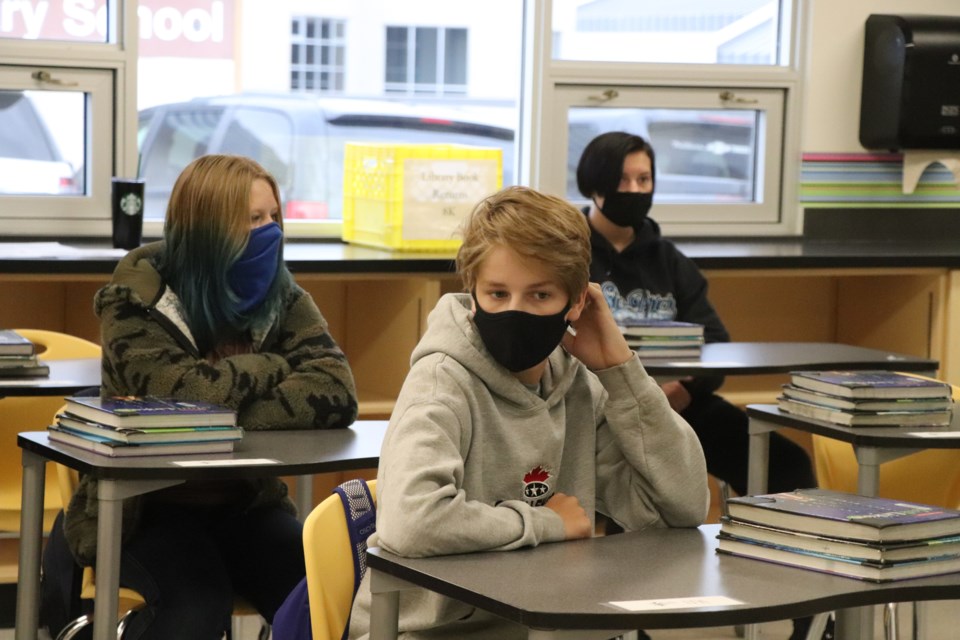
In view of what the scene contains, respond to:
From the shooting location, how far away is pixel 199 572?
2.51 meters

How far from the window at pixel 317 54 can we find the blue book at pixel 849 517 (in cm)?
305

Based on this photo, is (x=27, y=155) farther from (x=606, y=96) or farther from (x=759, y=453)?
(x=759, y=453)

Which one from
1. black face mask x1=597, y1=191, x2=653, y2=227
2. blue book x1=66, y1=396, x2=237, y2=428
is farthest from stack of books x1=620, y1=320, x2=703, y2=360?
blue book x1=66, y1=396, x2=237, y2=428

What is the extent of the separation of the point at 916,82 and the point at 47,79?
2.93 metres

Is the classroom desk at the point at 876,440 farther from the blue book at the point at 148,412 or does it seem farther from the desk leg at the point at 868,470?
the blue book at the point at 148,412

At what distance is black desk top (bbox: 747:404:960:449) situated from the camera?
2764 mm

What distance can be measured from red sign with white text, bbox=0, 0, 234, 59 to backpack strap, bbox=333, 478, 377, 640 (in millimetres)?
2766

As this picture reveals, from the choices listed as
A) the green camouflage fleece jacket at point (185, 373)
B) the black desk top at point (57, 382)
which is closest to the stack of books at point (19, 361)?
the black desk top at point (57, 382)

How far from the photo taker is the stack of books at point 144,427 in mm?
2377

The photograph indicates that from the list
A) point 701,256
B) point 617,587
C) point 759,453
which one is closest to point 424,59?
point 701,256

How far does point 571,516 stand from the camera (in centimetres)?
198

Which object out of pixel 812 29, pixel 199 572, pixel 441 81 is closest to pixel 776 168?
pixel 812 29

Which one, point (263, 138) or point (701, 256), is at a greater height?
point (263, 138)

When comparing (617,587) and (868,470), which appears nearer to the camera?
(617,587)
